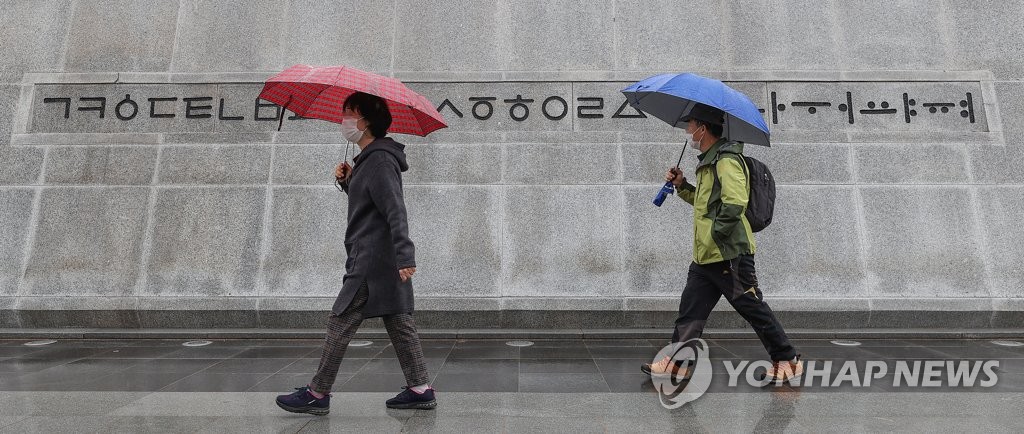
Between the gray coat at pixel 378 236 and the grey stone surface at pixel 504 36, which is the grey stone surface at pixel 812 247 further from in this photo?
the gray coat at pixel 378 236

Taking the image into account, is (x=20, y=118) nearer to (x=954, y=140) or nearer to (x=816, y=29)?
(x=816, y=29)

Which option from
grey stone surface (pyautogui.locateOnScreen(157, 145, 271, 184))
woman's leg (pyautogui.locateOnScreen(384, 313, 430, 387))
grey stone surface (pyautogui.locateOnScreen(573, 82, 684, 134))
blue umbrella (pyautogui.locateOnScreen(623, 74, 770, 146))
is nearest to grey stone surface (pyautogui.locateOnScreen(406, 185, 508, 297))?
grey stone surface (pyautogui.locateOnScreen(573, 82, 684, 134))

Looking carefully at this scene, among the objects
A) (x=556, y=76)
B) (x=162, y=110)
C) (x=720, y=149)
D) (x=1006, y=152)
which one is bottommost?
(x=720, y=149)

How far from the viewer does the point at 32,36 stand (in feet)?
25.5

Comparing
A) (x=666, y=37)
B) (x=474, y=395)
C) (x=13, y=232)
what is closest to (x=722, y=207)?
(x=474, y=395)

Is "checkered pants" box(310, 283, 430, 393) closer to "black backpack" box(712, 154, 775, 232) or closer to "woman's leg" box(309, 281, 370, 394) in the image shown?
"woman's leg" box(309, 281, 370, 394)

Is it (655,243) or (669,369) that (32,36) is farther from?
(669,369)

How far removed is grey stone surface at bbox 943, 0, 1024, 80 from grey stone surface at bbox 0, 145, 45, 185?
11892 millimetres

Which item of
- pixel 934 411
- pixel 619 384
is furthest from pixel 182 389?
pixel 934 411

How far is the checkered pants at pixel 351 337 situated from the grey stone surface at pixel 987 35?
817cm

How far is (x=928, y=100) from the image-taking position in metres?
7.43

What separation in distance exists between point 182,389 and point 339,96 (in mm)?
2342

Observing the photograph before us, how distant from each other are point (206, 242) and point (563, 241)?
431 centimetres

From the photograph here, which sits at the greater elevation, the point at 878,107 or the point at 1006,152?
the point at 878,107
